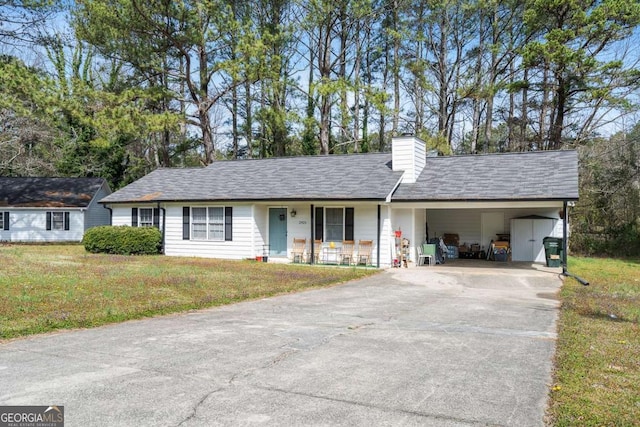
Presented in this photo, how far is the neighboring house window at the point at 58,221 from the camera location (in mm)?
29438

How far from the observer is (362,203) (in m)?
16.9

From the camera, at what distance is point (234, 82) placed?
25719 millimetres

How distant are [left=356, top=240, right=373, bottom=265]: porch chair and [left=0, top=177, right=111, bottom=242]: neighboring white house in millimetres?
19218

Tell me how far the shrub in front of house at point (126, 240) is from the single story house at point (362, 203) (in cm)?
54

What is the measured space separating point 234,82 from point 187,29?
10.8ft

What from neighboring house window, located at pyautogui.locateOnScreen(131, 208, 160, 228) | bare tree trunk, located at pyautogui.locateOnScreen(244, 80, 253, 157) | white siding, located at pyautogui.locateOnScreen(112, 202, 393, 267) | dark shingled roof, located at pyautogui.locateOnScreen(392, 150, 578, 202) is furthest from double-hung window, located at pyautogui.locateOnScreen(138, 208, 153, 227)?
bare tree trunk, located at pyautogui.locateOnScreen(244, 80, 253, 157)

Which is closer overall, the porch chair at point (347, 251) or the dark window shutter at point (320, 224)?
the porch chair at point (347, 251)

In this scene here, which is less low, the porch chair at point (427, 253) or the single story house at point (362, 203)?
the single story house at point (362, 203)

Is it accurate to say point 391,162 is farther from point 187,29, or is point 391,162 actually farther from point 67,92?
point 67,92

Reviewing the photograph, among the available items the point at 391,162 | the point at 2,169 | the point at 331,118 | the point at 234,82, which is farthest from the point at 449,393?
the point at 2,169

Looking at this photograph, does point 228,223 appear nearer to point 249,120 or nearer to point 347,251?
point 347,251

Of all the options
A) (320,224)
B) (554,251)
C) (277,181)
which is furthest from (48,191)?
(554,251)

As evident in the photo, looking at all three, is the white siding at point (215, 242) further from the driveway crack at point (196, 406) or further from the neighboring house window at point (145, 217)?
the driveway crack at point (196, 406)

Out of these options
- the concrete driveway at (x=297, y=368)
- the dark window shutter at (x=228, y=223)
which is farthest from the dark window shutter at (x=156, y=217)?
the concrete driveway at (x=297, y=368)
